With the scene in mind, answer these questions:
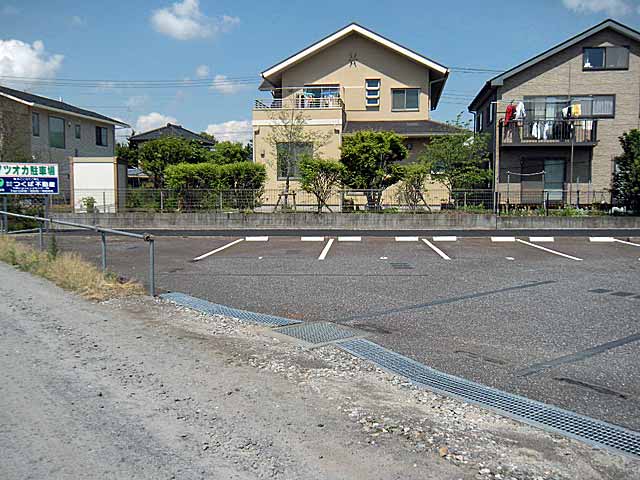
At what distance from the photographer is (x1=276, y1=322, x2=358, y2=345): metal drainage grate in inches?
261

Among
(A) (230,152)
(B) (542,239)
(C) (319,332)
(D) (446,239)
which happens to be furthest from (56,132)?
(C) (319,332)

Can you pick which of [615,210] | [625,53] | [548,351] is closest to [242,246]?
[548,351]

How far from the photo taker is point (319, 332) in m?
6.95

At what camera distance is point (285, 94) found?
3155cm

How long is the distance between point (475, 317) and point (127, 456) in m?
5.33

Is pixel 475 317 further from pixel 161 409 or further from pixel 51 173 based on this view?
pixel 51 173

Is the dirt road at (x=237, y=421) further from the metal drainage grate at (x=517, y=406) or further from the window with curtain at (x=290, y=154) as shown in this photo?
the window with curtain at (x=290, y=154)

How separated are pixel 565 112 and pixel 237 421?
26559 millimetres

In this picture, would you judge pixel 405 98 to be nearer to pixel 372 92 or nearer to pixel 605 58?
pixel 372 92

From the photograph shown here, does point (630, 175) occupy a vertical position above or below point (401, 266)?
above

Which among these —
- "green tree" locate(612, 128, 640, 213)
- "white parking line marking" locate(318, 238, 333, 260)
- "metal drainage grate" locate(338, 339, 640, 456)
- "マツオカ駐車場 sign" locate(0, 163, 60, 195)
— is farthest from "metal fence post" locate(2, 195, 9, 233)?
"green tree" locate(612, 128, 640, 213)

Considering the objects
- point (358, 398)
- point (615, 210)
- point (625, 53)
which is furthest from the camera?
point (625, 53)

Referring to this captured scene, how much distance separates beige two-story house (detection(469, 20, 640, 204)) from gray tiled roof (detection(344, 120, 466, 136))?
106 inches

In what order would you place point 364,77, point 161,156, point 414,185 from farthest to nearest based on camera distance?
point 161,156
point 364,77
point 414,185
